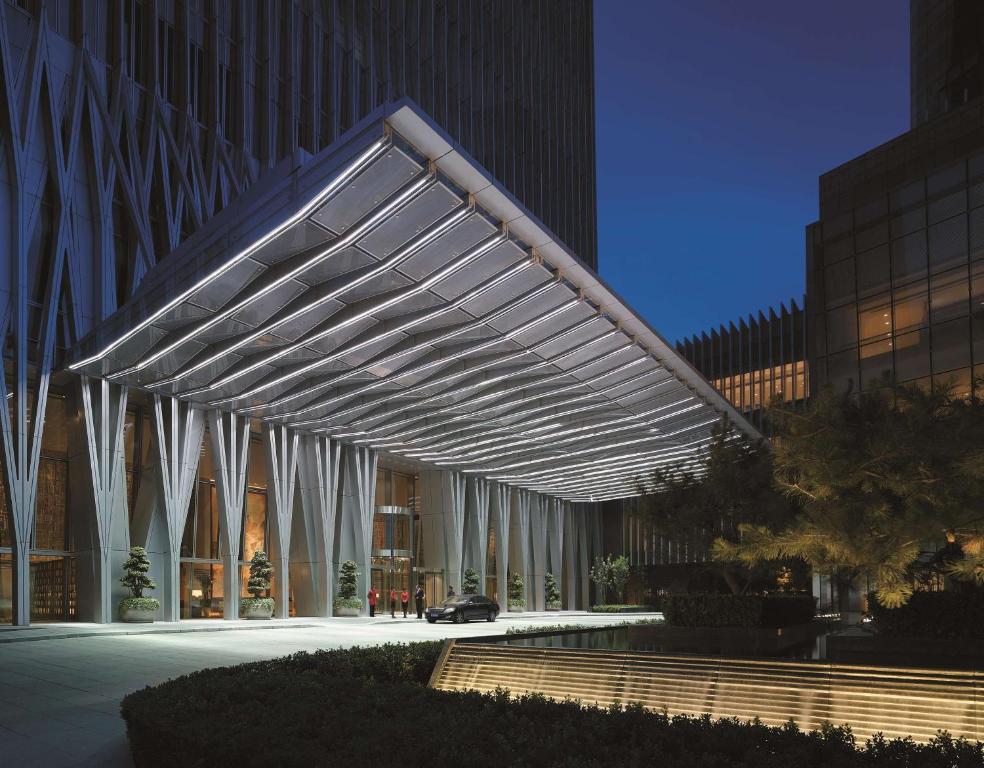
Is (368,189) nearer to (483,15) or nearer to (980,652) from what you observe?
(980,652)

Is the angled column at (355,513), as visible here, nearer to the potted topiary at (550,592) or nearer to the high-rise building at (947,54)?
the potted topiary at (550,592)

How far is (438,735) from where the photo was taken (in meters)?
7.55

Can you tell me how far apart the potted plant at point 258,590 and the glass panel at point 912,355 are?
2500 centimetres

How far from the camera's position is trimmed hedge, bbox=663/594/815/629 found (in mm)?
18250

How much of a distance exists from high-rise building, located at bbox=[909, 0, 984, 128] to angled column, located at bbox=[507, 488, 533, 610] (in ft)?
99.2

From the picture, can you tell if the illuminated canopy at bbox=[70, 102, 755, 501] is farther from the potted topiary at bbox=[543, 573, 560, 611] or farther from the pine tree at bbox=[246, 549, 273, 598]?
the potted topiary at bbox=[543, 573, 560, 611]

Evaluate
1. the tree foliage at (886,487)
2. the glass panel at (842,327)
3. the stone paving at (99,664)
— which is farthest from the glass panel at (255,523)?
the tree foliage at (886,487)

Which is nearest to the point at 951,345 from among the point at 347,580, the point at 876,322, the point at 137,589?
the point at 876,322

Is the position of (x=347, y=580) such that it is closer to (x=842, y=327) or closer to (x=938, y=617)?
(x=842, y=327)

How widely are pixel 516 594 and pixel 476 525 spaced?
5.83 meters

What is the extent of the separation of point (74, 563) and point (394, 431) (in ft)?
44.4

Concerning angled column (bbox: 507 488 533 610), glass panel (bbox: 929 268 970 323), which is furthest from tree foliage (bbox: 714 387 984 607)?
angled column (bbox: 507 488 533 610)

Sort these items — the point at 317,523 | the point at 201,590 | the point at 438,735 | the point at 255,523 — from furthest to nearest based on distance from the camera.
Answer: the point at 255,523, the point at 317,523, the point at 201,590, the point at 438,735

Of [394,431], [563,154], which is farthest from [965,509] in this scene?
[563,154]
